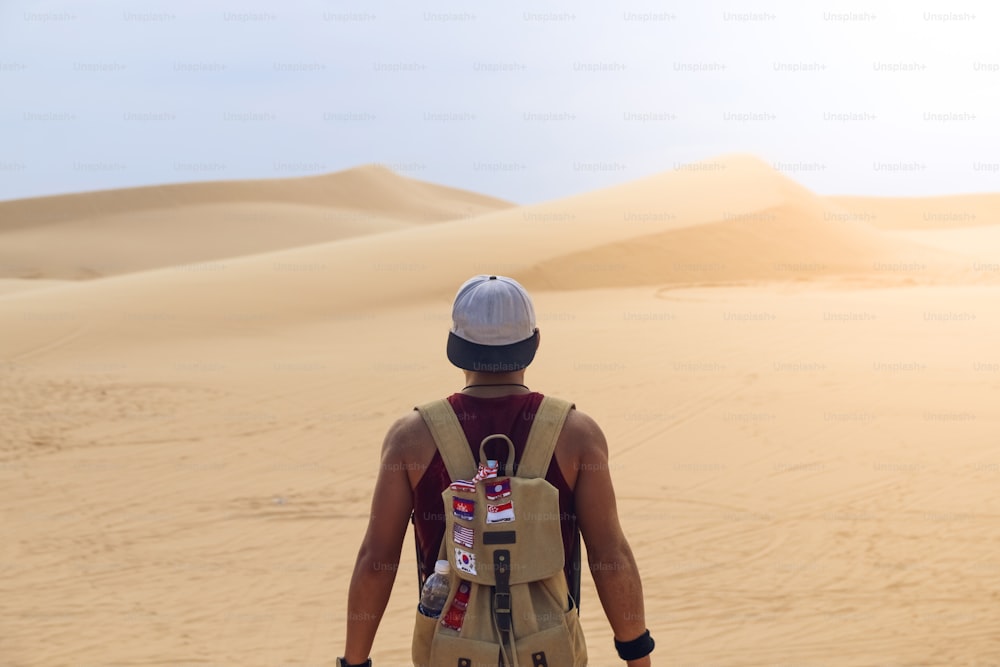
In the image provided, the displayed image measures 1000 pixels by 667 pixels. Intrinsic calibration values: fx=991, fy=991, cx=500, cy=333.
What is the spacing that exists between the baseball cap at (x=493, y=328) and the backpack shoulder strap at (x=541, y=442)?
16cm

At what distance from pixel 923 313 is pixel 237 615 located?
14179 mm

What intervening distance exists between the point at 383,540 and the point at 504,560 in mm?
361

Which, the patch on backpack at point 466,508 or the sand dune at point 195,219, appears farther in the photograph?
the sand dune at point 195,219

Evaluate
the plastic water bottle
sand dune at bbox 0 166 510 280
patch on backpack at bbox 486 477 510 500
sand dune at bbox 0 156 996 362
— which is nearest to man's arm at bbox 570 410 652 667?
patch on backpack at bbox 486 477 510 500

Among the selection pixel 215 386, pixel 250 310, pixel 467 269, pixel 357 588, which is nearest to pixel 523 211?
pixel 467 269

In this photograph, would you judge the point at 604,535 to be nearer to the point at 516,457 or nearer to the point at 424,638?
the point at 516,457

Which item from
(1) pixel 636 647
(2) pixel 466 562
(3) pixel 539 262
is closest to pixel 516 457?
(2) pixel 466 562

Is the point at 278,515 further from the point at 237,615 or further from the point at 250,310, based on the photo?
the point at 250,310

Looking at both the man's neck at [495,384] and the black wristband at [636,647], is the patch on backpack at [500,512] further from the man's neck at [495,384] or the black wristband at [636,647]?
the black wristband at [636,647]

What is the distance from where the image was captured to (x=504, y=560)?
2.50m

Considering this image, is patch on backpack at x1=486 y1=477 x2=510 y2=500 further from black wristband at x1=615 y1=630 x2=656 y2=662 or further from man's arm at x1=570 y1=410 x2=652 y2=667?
black wristband at x1=615 y1=630 x2=656 y2=662

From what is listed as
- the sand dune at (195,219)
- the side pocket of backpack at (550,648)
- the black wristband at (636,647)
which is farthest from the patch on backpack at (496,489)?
the sand dune at (195,219)

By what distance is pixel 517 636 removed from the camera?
2486 millimetres

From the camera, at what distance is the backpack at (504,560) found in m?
2.48
